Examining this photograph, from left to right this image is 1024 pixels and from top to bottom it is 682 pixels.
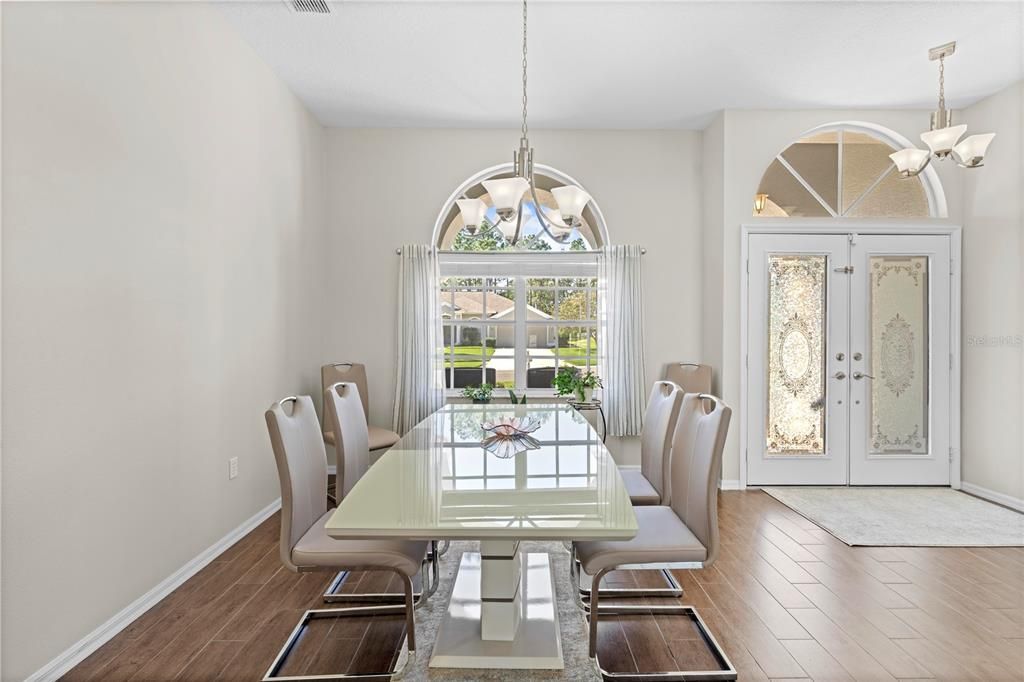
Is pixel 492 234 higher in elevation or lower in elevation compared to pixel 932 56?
lower

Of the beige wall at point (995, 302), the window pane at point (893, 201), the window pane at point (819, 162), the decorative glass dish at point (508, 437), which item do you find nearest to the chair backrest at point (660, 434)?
the decorative glass dish at point (508, 437)

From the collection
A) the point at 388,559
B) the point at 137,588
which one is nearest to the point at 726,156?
the point at 388,559

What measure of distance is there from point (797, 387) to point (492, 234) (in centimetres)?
283

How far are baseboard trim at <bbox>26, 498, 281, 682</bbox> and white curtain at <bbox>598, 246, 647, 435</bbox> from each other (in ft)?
9.57

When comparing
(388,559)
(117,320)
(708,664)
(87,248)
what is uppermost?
(87,248)

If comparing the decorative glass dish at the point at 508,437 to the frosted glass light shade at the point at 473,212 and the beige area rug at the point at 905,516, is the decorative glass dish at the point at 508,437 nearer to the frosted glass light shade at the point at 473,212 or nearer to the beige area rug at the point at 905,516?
the frosted glass light shade at the point at 473,212

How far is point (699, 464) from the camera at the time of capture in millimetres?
2057

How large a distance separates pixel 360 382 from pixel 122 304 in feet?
7.91

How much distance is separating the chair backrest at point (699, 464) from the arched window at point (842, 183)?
283 centimetres

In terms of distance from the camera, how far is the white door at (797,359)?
4.41m

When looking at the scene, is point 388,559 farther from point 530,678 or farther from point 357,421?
point 357,421

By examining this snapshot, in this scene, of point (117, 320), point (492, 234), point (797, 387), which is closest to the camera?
point (117, 320)

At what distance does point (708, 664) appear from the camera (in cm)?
204

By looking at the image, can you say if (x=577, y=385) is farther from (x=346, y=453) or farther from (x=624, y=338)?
(x=346, y=453)
